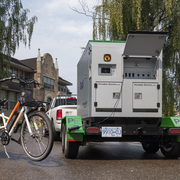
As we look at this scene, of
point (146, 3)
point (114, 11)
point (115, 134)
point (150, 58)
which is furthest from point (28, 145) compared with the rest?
point (146, 3)

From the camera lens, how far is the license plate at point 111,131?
5693 mm

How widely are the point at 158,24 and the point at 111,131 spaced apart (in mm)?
8376

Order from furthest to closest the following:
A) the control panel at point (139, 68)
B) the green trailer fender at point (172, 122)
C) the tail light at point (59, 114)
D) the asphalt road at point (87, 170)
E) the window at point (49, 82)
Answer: the window at point (49, 82) < the tail light at point (59, 114) < the control panel at point (139, 68) < the green trailer fender at point (172, 122) < the asphalt road at point (87, 170)

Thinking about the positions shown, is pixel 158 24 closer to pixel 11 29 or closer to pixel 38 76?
pixel 11 29

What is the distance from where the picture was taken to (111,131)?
5715 millimetres

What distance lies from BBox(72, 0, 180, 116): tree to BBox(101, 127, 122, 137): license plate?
6521 mm

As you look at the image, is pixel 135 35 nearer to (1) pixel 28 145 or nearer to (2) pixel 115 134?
(2) pixel 115 134

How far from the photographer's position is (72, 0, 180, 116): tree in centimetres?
1177

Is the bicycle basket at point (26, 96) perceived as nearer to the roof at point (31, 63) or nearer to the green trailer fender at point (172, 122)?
the green trailer fender at point (172, 122)

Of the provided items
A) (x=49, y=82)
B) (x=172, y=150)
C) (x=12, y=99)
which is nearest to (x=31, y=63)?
(x=49, y=82)

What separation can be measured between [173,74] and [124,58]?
276 inches

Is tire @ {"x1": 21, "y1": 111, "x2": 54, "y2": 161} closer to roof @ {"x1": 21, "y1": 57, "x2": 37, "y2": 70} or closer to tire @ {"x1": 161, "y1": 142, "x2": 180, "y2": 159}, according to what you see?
tire @ {"x1": 161, "y1": 142, "x2": 180, "y2": 159}

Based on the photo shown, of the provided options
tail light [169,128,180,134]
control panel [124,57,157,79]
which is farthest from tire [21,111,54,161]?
tail light [169,128,180,134]

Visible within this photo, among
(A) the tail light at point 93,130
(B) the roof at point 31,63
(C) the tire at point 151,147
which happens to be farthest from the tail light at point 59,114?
(B) the roof at point 31,63
